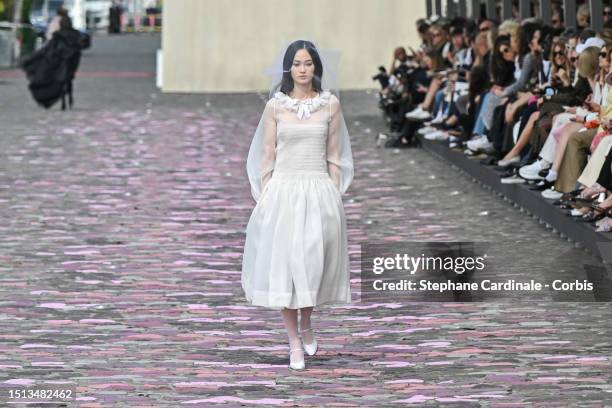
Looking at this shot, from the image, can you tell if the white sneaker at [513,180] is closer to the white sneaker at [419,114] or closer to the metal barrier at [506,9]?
the metal barrier at [506,9]

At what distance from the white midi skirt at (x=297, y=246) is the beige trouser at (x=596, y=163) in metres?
4.78

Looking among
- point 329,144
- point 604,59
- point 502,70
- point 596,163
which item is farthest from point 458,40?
point 329,144

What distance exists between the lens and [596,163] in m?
14.0

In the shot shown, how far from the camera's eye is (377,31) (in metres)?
39.3

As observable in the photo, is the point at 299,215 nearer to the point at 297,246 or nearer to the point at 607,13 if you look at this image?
the point at 297,246

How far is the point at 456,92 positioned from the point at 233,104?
501 inches

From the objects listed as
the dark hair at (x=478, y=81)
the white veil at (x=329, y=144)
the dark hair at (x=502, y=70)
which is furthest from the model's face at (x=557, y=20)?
the white veil at (x=329, y=144)

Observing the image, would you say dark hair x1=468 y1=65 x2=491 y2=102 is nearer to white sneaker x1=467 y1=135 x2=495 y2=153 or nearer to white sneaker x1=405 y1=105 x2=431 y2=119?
white sneaker x1=467 y1=135 x2=495 y2=153

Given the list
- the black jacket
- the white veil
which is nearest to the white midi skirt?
the white veil

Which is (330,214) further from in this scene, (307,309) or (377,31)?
(377,31)

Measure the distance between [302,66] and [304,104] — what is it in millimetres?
216

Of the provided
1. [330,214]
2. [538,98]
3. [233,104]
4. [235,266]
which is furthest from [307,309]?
[233,104]

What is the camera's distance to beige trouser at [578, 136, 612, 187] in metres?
13.9

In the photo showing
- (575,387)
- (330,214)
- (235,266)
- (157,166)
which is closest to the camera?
(575,387)
